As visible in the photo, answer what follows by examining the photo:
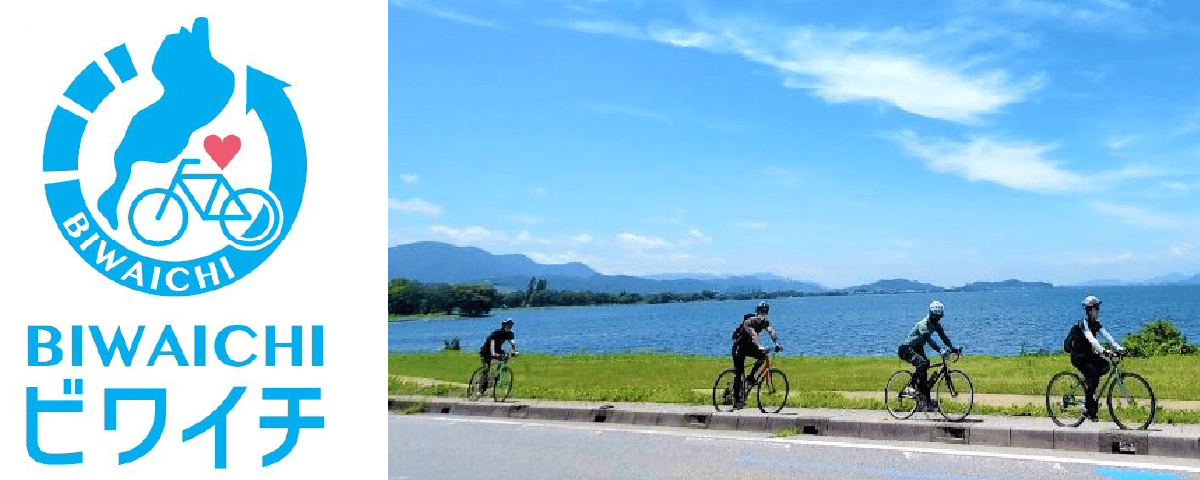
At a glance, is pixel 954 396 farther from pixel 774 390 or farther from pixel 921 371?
pixel 774 390

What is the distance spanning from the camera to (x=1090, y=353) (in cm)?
1235

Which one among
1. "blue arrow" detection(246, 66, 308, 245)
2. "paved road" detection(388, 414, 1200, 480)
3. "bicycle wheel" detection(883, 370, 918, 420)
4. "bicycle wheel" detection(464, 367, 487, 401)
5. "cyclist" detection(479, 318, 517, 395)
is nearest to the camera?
"blue arrow" detection(246, 66, 308, 245)

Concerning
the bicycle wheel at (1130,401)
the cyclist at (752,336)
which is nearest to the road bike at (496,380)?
the cyclist at (752,336)

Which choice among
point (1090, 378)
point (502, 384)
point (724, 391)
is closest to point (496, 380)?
point (502, 384)

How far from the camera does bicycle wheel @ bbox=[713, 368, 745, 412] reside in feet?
50.2

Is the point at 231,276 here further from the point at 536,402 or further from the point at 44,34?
the point at 536,402

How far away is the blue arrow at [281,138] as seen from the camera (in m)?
1.70

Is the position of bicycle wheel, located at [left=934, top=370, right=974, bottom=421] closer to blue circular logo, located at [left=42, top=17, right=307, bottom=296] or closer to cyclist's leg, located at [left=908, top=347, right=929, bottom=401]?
cyclist's leg, located at [left=908, top=347, right=929, bottom=401]

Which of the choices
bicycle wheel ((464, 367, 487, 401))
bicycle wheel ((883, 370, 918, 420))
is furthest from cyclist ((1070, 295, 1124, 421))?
bicycle wheel ((464, 367, 487, 401))

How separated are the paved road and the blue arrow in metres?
8.31

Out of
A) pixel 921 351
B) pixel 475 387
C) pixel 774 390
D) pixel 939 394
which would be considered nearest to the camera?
pixel 939 394

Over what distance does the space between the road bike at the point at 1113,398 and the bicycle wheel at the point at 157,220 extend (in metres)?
12.2

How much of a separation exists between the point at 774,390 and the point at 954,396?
8.88 feet

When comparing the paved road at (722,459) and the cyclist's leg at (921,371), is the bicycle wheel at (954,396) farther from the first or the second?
the paved road at (722,459)
